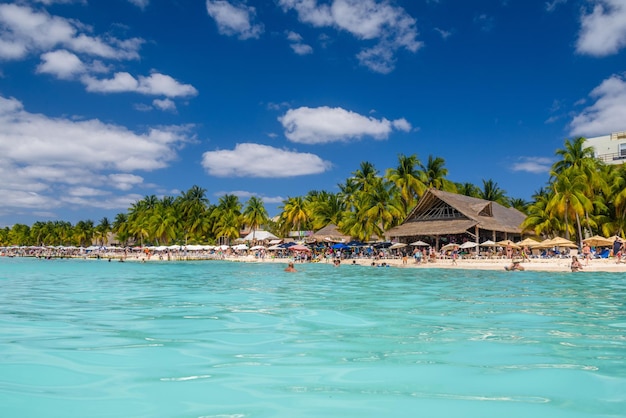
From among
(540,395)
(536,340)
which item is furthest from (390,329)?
(540,395)

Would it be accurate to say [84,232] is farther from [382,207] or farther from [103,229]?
[382,207]

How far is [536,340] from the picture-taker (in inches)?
303

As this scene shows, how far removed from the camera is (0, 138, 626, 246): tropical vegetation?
39656 mm

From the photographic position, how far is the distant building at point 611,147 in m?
56.6

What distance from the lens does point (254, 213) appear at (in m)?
69.1

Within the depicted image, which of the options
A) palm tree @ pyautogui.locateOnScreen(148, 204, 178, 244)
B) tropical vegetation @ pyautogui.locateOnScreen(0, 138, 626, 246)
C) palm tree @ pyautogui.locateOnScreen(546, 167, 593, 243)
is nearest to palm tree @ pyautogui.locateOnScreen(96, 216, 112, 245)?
tropical vegetation @ pyautogui.locateOnScreen(0, 138, 626, 246)

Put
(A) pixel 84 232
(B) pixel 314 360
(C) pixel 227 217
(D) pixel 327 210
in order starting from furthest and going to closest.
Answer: (A) pixel 84 232
(C) pixel 227 217
(D) pixel 327 210
(B) pixel 314 360

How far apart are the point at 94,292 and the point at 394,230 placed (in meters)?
31.4

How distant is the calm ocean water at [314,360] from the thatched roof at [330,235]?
41.8 metres

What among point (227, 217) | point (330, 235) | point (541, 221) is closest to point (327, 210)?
point (330, 235)

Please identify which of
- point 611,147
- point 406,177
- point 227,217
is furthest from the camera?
point 227,217

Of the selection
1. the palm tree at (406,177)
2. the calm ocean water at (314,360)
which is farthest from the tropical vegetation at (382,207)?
the calm ocean water at (314,360)

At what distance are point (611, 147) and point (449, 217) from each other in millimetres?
28900

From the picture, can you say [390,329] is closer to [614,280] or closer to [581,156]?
[614,280]
